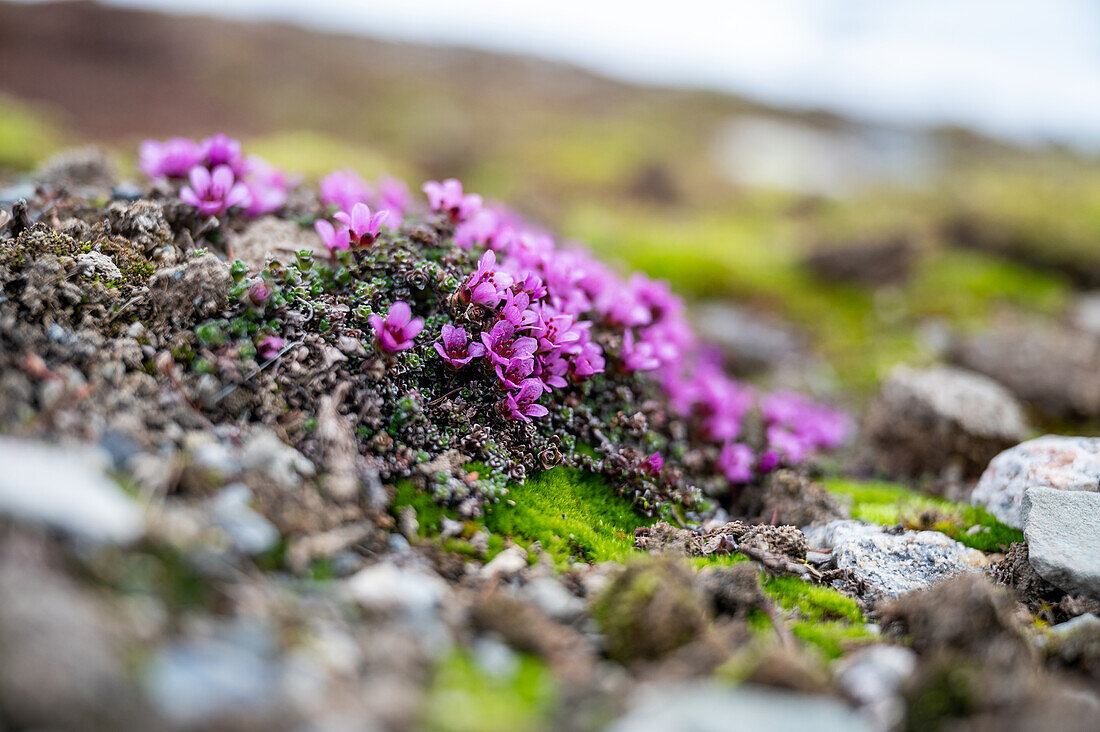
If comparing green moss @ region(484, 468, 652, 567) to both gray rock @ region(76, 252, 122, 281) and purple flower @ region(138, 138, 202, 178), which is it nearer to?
gray rock @ region(76, 252, 122, 281)

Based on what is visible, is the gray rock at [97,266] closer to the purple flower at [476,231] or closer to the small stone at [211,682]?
the purple flower at [476,231]

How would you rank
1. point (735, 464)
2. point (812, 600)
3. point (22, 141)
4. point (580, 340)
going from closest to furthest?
point (812, 600), point (580, 340), point (735, 464), point (22, 141)

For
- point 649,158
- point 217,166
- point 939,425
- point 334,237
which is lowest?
point 939,425

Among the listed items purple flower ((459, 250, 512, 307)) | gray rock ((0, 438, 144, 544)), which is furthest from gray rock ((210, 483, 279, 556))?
purple flower ((459, 250, 512, 307))

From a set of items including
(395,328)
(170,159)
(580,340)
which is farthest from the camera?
(170,159)

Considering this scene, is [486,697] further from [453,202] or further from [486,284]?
[453,202]

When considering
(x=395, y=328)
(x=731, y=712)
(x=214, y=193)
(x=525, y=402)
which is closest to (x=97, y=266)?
(x=214, y=193)

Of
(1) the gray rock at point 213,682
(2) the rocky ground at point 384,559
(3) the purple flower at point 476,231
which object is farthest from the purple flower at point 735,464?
(1) the gray rock at point 213,682

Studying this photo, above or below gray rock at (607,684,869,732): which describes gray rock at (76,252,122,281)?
above
